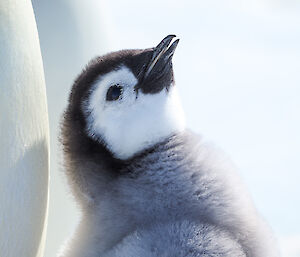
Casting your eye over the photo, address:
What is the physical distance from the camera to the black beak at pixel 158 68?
0.90 m

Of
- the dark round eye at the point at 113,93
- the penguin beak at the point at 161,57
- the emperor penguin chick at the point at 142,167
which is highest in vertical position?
the penguin beak at the point at 161,57

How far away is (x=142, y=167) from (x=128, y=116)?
0.21 ft

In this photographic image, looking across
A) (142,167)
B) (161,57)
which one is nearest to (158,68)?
(161,57)

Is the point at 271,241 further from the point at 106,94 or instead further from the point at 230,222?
the point at 106,94

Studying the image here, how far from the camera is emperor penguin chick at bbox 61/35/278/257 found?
0.86 m

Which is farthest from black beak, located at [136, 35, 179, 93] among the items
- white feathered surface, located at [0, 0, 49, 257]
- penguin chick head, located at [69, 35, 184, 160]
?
white feathered surface, located at [0, 0, 49, 257]

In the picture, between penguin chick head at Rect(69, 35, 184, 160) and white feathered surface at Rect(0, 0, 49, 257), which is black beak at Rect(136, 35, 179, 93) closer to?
penguin chick head at Rect(69, 35, 184, 160)

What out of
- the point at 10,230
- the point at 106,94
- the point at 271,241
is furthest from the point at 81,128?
the point at 271,241

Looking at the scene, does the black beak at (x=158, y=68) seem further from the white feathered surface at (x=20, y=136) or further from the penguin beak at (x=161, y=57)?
the white feathered surface at (x=20, y=136)

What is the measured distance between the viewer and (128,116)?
896mm

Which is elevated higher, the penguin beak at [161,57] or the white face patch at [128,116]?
the penguin beak at [161,57]

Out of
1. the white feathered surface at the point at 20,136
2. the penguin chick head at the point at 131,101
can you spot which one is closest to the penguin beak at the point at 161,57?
the penguin chick head at the point at 131,101

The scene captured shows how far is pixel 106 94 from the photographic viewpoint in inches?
35.4

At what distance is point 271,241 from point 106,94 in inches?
10.8
